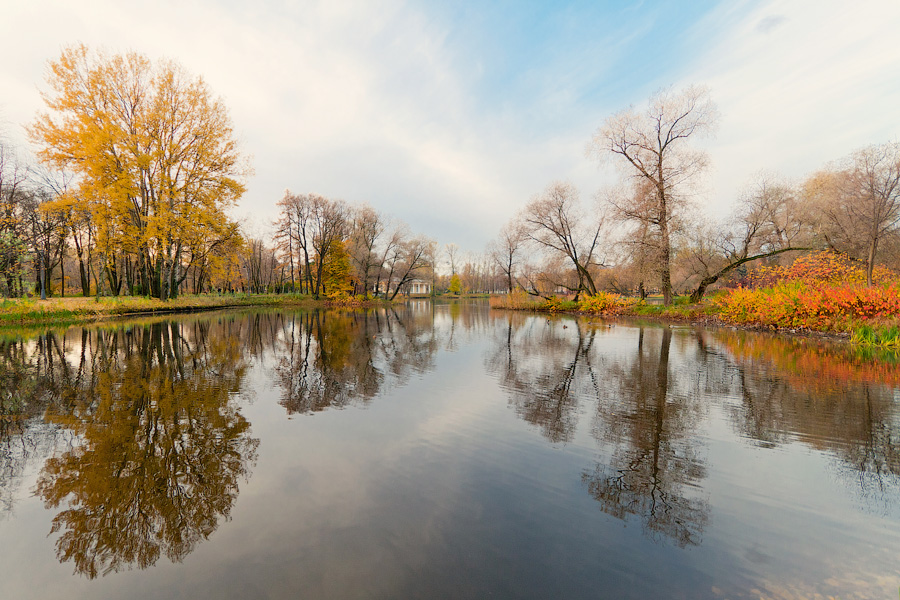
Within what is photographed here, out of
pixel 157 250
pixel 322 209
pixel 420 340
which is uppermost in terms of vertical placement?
pixel 322 209

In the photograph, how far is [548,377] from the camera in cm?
757

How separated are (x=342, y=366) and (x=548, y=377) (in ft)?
15.7

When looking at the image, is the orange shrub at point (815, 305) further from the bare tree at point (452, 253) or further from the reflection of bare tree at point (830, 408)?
the bare tree at point (452, 253)

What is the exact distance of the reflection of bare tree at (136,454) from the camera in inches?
99.5

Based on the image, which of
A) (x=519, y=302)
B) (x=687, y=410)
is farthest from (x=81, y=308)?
(x=519, y=302)

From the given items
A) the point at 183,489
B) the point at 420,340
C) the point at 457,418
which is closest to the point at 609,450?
the point at 457,418

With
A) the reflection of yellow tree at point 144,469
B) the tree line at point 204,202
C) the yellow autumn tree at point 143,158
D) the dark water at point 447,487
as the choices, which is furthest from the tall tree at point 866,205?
the yellow autumn tree at point 143,158

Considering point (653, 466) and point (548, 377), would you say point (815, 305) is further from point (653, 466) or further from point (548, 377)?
point (653, 466)

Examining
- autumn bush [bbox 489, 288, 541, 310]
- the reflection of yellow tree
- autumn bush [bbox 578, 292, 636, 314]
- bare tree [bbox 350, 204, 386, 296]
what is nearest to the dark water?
the reflection of yellow tree

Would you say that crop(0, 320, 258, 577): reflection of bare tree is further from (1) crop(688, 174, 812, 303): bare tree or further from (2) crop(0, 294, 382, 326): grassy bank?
(1) crop(688, 174, 812, 303): bare tree

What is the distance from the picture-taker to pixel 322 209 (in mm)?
42188

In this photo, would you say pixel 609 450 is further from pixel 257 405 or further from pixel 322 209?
pixel 322 209

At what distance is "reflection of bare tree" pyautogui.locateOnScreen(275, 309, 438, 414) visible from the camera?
614 cm

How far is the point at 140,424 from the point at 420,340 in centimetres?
942
